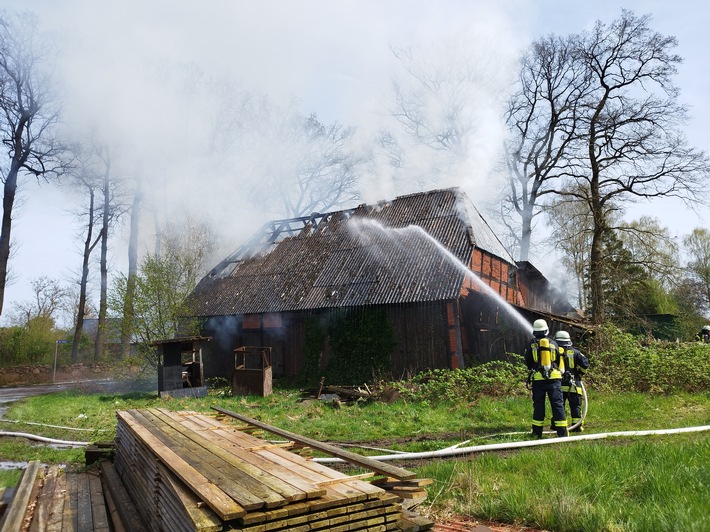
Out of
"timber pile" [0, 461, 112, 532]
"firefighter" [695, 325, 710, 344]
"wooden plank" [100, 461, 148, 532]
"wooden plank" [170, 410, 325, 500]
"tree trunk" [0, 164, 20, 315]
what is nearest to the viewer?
"wooden plank" [170, 410, 325, 500]

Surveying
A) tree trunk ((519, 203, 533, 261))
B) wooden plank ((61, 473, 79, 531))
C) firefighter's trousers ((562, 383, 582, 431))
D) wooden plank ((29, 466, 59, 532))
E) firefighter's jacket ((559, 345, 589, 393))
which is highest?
tree trunk ((519, 203, 533, 261))

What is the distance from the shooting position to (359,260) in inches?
775

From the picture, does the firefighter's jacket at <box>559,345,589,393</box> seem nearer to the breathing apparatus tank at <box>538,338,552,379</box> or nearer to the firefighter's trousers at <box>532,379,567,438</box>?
the breathing apparatus tank at <box>538,338,552,379</box>

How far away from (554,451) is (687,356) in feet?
30.1

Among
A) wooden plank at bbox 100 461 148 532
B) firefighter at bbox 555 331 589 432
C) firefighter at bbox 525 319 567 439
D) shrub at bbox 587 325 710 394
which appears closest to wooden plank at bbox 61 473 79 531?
wooden plank at bbox 100 461 148 532

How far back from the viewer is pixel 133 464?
19.1 ft

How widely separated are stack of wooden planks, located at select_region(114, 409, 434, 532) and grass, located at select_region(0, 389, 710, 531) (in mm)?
1387

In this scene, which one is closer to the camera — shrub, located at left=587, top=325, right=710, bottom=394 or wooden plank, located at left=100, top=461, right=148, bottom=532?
wooden plank, located at left=100, top=461, right=148, bottom=532

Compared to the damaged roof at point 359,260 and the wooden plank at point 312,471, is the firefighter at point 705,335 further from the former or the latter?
the wooden plank at point 312,471

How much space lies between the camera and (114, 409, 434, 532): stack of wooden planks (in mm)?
3113

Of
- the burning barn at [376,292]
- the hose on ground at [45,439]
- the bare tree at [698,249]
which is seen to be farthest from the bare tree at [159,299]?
the bare tree at [698,249]

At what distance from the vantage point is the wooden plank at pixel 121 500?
489cm

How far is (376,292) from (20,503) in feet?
42.5

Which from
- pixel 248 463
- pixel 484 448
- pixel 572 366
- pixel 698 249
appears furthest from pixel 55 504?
pixel 698 249
